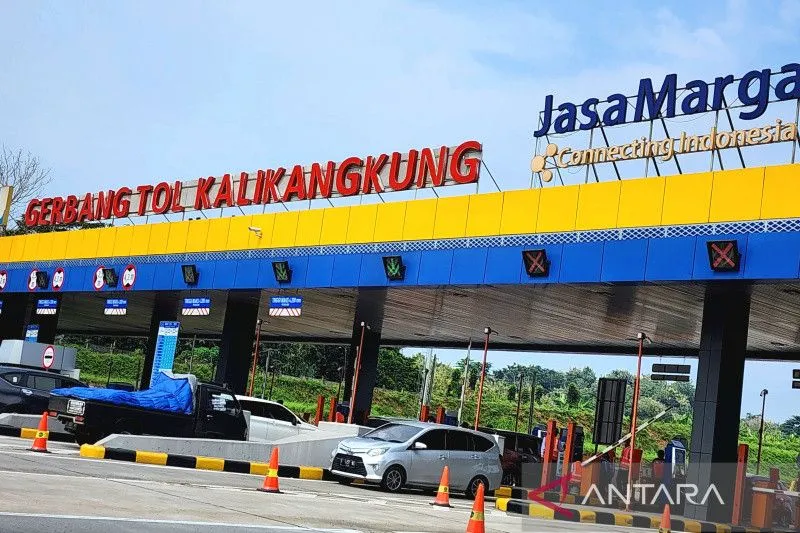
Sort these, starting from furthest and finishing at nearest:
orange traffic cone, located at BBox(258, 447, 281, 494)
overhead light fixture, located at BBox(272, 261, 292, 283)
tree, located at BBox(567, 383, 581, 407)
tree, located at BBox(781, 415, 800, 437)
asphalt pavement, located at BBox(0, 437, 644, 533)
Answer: tree, located at BBox(781, 415, 800, 437)
tree, located at BBox(567, 383, 581, 407)
overhead light fixture, located at BBox(272, 261, 292, 283)
orange traffic cone, located at BBox(258, 447, 281, 494)
asphalt pavement, located at BBox(0, 437, 644, 533)

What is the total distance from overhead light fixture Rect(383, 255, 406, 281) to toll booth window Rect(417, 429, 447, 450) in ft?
16.6

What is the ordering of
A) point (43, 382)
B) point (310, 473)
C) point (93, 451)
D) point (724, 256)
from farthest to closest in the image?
point (43, 382)
point (310, 473)
point (93, 451)
point (724, 256)

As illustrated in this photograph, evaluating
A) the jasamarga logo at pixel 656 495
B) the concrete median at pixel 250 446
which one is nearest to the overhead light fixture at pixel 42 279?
the concrete median at pixel 250 446

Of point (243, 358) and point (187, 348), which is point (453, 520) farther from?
point (187, 348)

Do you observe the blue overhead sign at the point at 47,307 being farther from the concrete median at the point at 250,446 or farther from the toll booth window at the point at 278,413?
the concrete median at the point at 250,446

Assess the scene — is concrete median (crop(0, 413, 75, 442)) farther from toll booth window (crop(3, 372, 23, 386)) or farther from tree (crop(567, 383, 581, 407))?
tree (crop(567, 383, 581, 407))

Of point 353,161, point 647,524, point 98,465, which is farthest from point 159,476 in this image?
point 353,161

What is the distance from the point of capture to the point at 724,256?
18906 mm

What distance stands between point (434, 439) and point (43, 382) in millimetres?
9783

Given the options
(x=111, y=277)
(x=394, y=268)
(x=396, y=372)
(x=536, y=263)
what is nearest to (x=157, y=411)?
(x=394, y=268)

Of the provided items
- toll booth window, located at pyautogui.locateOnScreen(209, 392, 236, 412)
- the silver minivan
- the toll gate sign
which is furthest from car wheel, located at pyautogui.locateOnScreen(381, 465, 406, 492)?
the toll gate sign

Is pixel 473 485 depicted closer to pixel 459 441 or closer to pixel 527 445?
pixel 459 441

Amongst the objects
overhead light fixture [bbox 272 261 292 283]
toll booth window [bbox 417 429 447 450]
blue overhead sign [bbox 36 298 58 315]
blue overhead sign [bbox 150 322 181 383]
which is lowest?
toll booth window [bbox 417 429 447 450]

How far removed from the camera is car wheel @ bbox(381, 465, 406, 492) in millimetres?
20250
